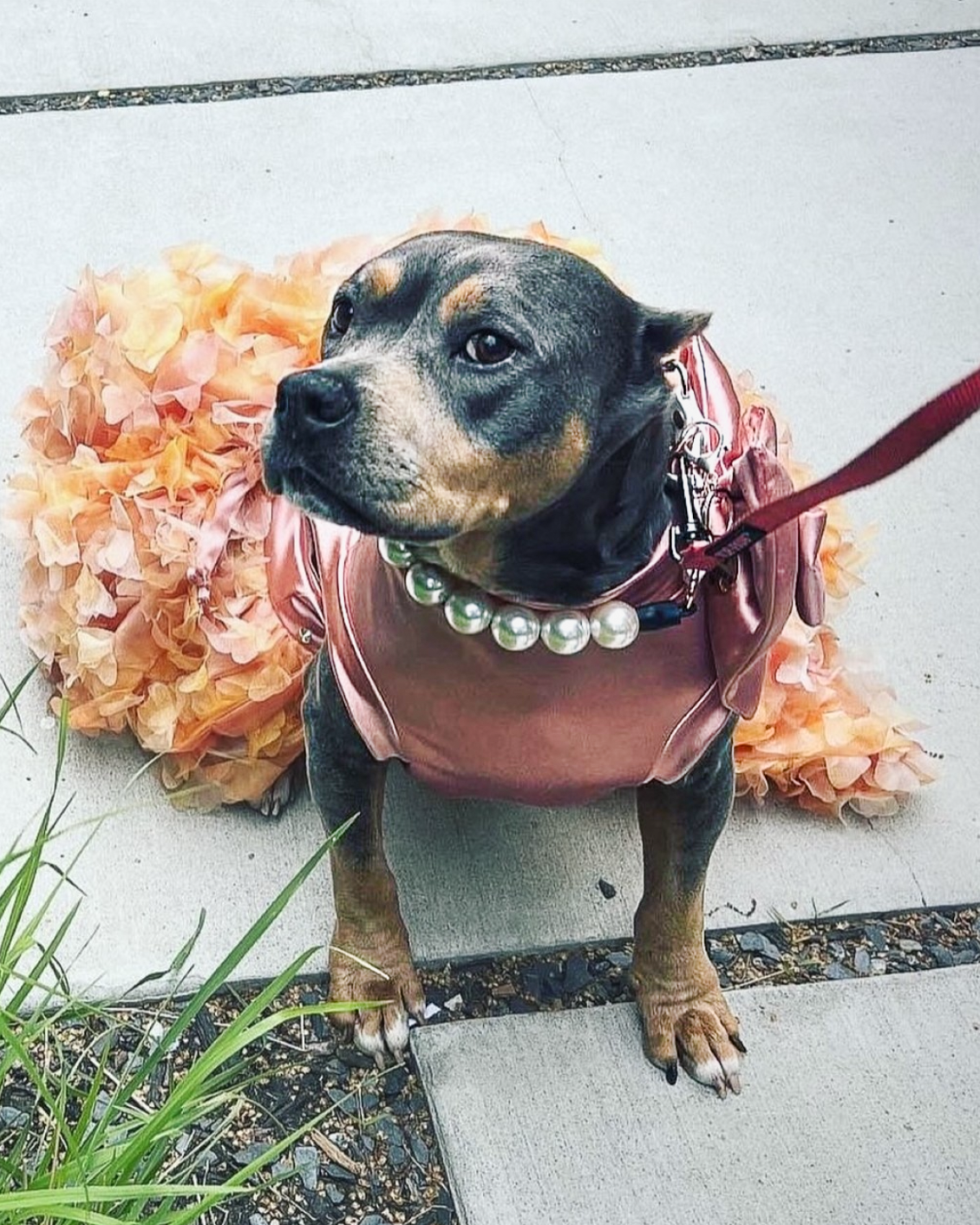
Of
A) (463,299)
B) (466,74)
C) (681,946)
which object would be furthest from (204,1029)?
(466,74)

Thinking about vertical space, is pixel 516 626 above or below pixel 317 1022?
above

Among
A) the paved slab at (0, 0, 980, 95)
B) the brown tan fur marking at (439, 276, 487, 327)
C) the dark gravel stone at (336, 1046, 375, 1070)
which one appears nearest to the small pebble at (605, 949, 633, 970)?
the dark gravel stone at (336, 1046, 375, 1070)

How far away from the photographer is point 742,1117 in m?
2.32

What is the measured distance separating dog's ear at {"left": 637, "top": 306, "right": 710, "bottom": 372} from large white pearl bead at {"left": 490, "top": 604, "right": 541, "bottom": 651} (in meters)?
0.35

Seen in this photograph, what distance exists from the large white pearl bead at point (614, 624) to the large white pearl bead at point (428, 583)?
198 millimetres

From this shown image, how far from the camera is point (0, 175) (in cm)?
401

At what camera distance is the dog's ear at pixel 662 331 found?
1963 mm

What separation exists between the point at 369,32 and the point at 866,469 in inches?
133

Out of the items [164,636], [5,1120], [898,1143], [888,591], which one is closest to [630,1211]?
[898,1143]

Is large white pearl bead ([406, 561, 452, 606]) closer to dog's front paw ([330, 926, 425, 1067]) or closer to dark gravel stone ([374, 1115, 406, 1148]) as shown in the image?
dog's front paw ([330, 926, 425, 1067])

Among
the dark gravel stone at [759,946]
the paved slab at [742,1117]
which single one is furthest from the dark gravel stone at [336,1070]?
the dark gravel stone at [759,946]

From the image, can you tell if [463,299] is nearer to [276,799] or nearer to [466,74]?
[276,799]

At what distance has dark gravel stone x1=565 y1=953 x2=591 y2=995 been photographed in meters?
2.50

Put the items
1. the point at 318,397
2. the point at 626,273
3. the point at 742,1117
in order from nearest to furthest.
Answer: the point at 318,397 → the point at 742,1117 → the point at 626,273
